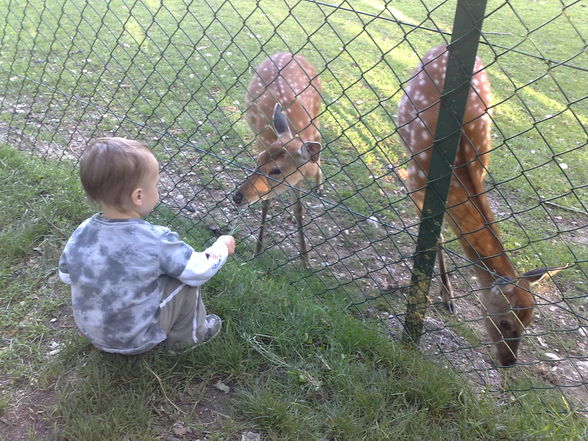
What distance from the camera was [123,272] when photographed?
2160mm

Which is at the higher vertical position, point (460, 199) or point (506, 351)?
point (460, 199)

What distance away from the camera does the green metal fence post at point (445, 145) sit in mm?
1891

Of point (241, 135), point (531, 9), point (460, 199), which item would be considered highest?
point (531, 9)

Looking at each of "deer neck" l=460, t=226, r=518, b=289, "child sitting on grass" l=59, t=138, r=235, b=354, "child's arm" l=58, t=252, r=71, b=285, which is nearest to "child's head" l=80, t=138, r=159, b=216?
"child sitting on grass" l=59, t=138, r=235, b=354

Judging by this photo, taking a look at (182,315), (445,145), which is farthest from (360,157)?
(182,315)

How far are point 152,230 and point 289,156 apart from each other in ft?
6.39

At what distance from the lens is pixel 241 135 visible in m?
5.70

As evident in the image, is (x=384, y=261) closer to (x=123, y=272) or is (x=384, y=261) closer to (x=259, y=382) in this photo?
(x=259, y=382)

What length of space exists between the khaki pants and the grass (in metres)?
0.10

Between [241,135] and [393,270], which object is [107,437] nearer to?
[393,270]

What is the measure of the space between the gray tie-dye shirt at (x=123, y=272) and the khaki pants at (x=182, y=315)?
4cm

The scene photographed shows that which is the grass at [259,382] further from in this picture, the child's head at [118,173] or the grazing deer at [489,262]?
the child's head at [118,173]

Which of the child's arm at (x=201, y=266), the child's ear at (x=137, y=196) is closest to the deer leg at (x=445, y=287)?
the child's arm at (x=201, y=266)

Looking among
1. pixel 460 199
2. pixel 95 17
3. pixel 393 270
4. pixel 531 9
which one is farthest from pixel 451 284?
pixel 531 9
